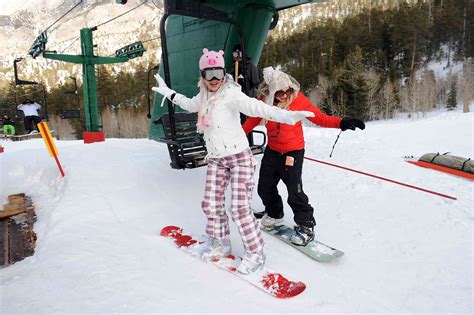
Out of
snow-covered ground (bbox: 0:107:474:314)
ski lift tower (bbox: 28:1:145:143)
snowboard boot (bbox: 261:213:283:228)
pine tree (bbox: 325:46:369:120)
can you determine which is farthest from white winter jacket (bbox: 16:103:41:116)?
pine tree (bbox: 325:46:369:120)

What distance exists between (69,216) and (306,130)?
7578 millimetres

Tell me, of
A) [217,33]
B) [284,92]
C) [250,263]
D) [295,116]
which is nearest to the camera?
[295,116]

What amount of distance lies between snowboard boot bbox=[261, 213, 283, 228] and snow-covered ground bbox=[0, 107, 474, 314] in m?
0.21

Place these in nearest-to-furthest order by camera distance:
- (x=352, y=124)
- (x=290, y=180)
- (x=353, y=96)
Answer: (x=352, y=124) < (x=290, y=180) < (x=353, y=96)

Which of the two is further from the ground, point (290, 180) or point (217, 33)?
point (217, 33)

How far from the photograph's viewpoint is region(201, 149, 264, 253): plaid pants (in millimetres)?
2748

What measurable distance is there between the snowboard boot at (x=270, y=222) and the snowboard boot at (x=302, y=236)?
0.39 m

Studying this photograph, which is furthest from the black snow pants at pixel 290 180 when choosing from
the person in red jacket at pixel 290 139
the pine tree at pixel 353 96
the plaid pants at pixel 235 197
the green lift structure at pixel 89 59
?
the pine tree at pixel 353 96

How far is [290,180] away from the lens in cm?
333

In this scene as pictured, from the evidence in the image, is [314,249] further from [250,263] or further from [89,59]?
[89,59]

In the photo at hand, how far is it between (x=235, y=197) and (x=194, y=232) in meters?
1.00

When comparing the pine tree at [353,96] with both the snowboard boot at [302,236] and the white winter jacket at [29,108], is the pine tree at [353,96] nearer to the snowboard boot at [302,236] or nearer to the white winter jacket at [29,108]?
the white winter jacket at [29,108]

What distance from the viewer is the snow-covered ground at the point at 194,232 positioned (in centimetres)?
233

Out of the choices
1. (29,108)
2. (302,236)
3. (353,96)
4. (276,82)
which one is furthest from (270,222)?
(353,96)
